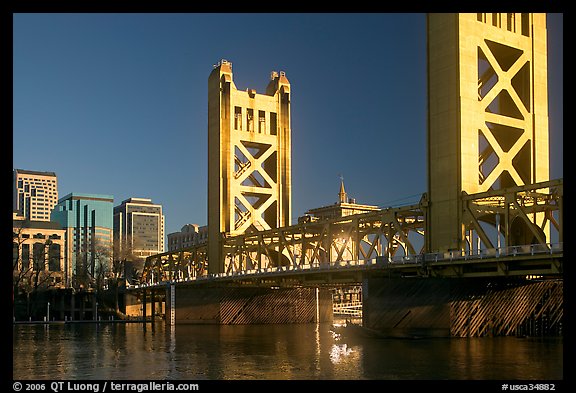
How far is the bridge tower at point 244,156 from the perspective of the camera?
9794cm

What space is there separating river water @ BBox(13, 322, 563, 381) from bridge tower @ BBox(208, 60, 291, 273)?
37538 millimetres

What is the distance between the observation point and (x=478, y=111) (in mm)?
60469

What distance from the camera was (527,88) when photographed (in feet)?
Answer: 220

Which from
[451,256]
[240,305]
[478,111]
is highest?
[478,111]

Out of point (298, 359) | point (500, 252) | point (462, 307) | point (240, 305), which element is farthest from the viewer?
point (240, 305)

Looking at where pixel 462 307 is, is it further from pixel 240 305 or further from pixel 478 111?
pixel 240 305

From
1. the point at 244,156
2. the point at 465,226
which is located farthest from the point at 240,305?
the point at 465,226

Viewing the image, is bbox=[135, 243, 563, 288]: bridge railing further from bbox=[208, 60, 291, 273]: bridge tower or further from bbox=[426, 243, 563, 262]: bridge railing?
bbox=[208, 60, 291, 273]: bridge tower

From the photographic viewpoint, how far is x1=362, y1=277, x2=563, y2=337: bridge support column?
5328cm

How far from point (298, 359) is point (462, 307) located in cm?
1475

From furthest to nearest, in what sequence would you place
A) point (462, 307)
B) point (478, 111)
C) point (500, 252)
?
point (478, 111)
point (462, 307)
point (500, 252)

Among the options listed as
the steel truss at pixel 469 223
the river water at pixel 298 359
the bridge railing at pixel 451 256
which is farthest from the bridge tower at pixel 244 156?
the river water at pixel 298 359
